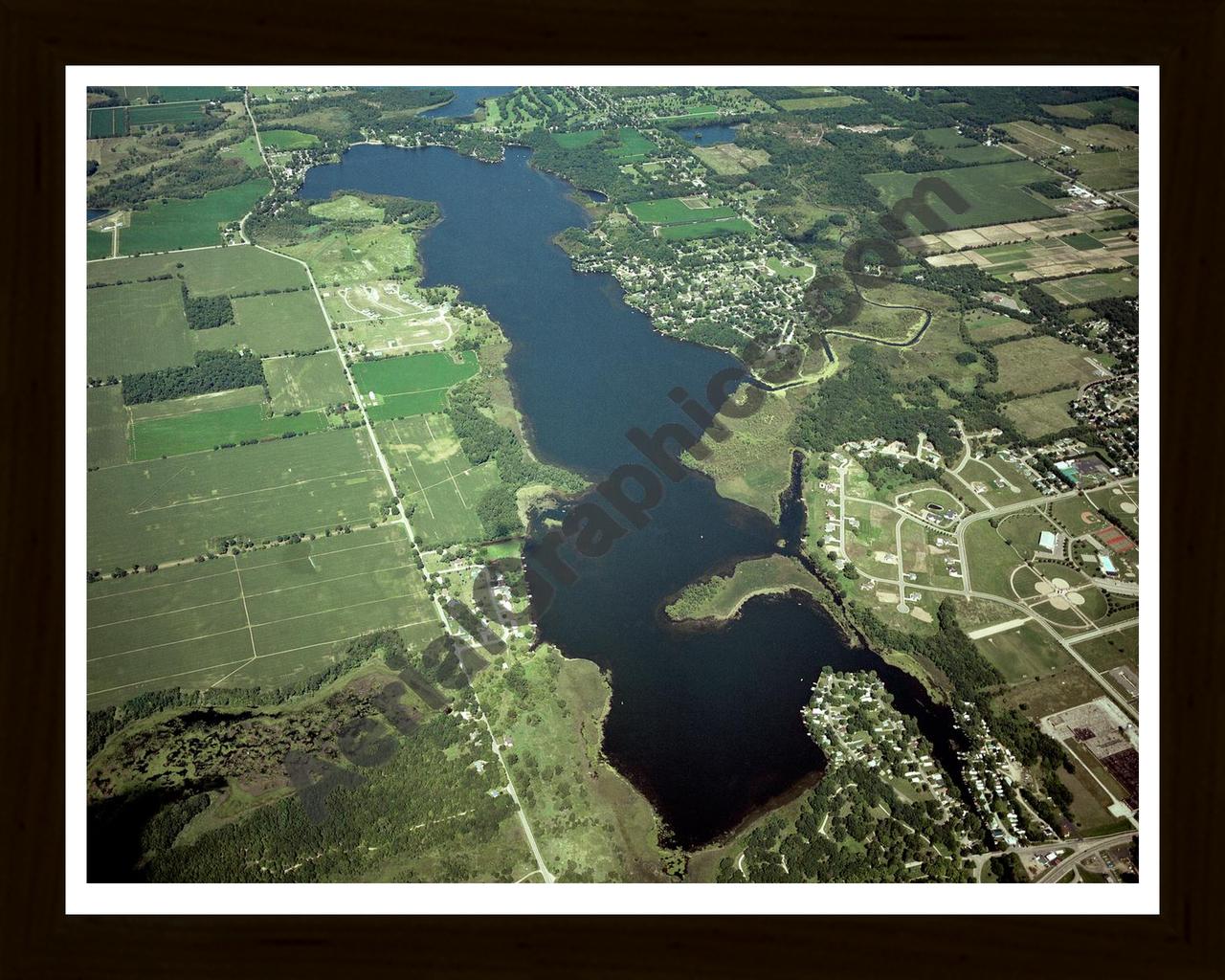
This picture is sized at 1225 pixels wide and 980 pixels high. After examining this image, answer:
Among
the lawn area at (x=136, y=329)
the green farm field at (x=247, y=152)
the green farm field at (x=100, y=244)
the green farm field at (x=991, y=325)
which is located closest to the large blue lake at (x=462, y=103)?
the green farm field at (x=247, y=152)

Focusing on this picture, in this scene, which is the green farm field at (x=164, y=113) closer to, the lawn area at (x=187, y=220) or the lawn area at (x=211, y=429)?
the lawn area at (x=187, y=220)

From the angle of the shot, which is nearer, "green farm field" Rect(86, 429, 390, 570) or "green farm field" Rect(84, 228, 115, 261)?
"green farm field" Rect(86, 429, 390, 570)

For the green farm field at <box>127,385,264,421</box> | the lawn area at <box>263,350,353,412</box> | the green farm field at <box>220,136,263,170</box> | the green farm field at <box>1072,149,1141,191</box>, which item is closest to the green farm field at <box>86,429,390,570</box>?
the lawn area at <box>263,350,353,412</box>

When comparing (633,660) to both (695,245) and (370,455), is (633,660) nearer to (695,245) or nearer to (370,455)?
(370,455)

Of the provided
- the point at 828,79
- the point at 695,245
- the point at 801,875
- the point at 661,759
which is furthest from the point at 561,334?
the point at 828,79

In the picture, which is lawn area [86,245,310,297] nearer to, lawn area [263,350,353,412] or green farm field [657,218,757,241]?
lawn area [263,350,353,412]

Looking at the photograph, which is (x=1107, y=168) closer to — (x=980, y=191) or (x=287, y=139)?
(x=980, y=191)
